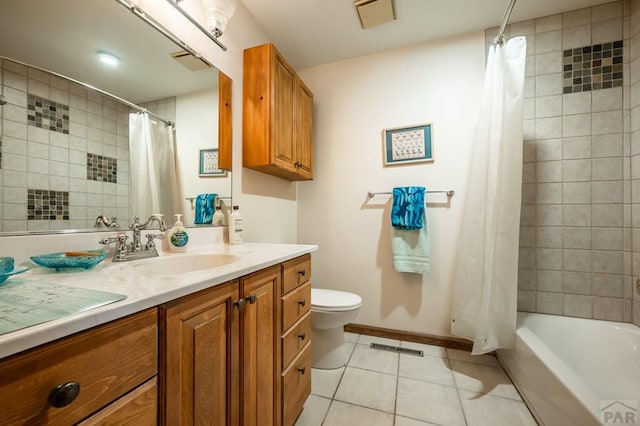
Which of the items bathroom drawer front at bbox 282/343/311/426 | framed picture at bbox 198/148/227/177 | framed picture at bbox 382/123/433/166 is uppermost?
framed picture at bbox 382/123/433/166

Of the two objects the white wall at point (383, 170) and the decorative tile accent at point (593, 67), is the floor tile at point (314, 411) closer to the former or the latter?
the white wall at point (383, 170)

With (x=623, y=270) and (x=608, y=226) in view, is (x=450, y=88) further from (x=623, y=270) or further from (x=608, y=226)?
(x=623, y=270)

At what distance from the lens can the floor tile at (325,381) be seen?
1.41 metres

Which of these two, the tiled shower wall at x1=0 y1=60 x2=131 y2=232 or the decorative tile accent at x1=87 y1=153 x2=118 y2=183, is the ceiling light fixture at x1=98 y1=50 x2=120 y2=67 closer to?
the tiled shower wall at x1=0 y1=60 x2=131 y2=232

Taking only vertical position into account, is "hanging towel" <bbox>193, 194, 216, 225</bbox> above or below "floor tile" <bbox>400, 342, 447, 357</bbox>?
above

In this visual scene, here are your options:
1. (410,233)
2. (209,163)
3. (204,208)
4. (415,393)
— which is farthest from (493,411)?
(209,163)

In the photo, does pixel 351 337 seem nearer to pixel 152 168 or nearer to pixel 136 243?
pixel 136 243

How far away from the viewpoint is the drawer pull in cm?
36

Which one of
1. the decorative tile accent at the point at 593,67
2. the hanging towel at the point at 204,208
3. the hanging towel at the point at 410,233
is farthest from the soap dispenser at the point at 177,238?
the decorative tile accent at the point at 593,67

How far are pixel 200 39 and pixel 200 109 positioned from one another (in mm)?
364

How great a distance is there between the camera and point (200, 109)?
4.35 feet

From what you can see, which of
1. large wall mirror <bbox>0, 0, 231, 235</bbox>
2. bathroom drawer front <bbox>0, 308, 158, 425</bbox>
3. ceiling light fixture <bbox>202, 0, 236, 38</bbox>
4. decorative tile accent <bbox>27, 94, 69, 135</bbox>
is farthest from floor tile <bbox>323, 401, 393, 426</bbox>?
ceiling light fixture <bbox>202, 0, 236, 38</bbox>

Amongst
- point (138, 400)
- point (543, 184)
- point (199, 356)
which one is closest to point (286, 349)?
point (199, 356)

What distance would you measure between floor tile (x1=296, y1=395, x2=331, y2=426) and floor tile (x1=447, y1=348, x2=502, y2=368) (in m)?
0.99
